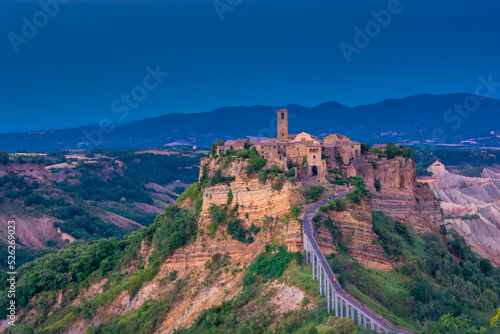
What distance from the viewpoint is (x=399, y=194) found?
52.7 meters

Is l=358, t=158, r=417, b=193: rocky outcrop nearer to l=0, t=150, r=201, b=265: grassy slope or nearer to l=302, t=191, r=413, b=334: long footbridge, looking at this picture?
l=302, t=191, r=413, b=334: long footbridge

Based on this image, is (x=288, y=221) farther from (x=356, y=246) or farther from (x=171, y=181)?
(x=171, y=181)

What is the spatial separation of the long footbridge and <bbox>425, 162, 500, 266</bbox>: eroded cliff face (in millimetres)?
43163

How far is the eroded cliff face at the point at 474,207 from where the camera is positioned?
75688mm

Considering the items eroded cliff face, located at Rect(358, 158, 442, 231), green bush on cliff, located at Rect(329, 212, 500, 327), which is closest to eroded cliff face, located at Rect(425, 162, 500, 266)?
green bush on cliff, located at Rect(329, 212, 500, 327)

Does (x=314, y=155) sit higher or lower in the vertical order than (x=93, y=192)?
higher

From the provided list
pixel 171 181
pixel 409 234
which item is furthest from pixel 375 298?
pixel 171 181

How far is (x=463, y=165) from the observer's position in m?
169

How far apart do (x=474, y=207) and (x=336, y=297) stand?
6582 centimetres

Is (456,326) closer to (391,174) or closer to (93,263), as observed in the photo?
(391,174)

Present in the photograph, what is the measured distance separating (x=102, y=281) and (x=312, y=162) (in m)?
23.5

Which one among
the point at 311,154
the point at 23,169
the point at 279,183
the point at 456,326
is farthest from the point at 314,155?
the point at 23,169

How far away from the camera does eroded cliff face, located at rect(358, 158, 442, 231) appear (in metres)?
51.0

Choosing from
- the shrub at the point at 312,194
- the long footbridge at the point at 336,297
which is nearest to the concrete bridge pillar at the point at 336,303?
the long footbridge at the point at 336,297
